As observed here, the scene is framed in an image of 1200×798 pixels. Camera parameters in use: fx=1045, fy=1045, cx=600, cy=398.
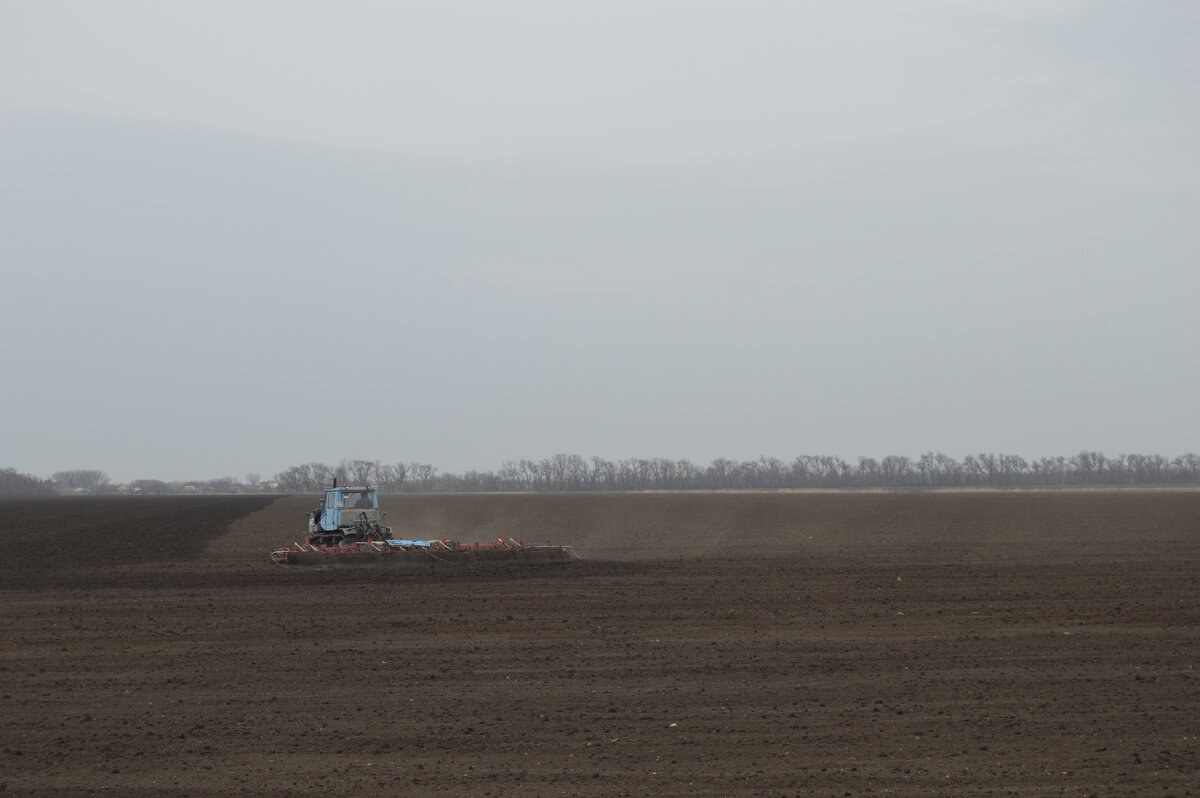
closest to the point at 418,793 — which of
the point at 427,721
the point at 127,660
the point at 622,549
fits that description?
the point at 427,721

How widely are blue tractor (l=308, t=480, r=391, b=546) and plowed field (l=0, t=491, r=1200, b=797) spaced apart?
4351 millimetres

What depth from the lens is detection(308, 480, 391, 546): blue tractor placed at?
28.2 m

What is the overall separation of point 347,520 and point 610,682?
18.2 metres

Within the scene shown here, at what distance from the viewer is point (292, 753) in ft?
29.9

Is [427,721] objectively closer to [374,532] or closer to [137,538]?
[374,532]

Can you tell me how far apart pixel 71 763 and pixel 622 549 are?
75.9ft

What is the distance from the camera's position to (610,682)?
11.6 m

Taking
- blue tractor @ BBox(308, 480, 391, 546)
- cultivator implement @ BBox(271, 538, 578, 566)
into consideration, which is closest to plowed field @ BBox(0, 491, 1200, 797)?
cultivator implement @ BBox(271, 538, 578, 566)

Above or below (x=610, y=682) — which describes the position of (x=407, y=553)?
above

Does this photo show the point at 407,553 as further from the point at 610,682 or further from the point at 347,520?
the point at 610,682

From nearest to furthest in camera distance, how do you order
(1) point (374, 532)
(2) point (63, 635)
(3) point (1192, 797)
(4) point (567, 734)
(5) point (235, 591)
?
1. (3) point (1192, 797)
2. (4) point (567, 734)
3. (2) point (63, 635)
4. (5) point (235, 591)
5. (1) point (374, 532)

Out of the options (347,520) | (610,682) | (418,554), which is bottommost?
(610,682)

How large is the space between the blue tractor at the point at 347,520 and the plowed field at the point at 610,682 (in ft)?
14.3

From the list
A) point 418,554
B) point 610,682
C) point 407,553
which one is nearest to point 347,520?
point 407,553
